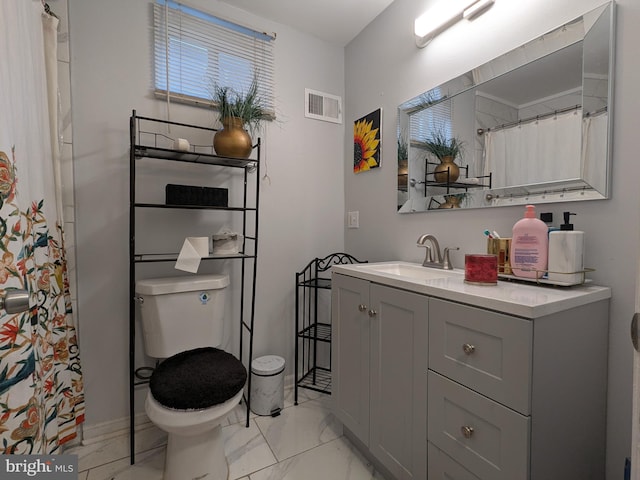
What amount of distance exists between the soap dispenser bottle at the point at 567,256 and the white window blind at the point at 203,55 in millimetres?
1674

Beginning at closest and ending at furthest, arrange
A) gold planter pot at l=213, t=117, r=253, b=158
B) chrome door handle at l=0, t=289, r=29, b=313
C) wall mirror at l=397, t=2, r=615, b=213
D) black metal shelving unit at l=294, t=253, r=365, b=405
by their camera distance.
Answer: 1. chrome door handle at l=0, t=289, r=29, b=313
2. wall mirror at l=397, t=2, r=615, b=213
3. gold planter pot at l=213, t=117, r=253, b=158
4. black metal shelving unit at l=294, t=253, r=365, b=405

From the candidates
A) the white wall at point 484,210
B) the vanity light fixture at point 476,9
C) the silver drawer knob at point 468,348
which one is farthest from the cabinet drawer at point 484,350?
the vanity light fixture at point 476,9

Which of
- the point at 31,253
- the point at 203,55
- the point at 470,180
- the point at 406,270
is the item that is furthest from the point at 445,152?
the point at 31,253

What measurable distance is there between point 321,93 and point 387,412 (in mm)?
1959

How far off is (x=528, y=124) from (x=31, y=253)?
1.72 meters

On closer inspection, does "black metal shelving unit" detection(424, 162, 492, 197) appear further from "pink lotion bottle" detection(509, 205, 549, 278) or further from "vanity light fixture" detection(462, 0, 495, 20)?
"vanity light fixture" detection(462, 0, 495, 20)

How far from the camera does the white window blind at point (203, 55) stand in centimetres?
162

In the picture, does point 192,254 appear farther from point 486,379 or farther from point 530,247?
point 530,247

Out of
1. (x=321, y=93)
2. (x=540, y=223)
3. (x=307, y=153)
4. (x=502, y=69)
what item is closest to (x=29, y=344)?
(x=540, y=223)

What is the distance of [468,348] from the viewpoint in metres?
0.90

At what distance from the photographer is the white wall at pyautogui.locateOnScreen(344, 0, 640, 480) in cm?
95

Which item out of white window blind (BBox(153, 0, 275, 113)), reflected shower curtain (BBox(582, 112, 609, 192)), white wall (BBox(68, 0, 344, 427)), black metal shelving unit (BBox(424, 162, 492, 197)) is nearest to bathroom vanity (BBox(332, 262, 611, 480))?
reflected shower curtain (BBox(582, 112, 609, 192))

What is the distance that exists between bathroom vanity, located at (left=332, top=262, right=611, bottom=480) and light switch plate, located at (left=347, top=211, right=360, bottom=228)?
0.87 meters

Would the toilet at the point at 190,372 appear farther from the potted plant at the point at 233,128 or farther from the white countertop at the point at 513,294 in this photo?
the white countertop at the point at 513,294
